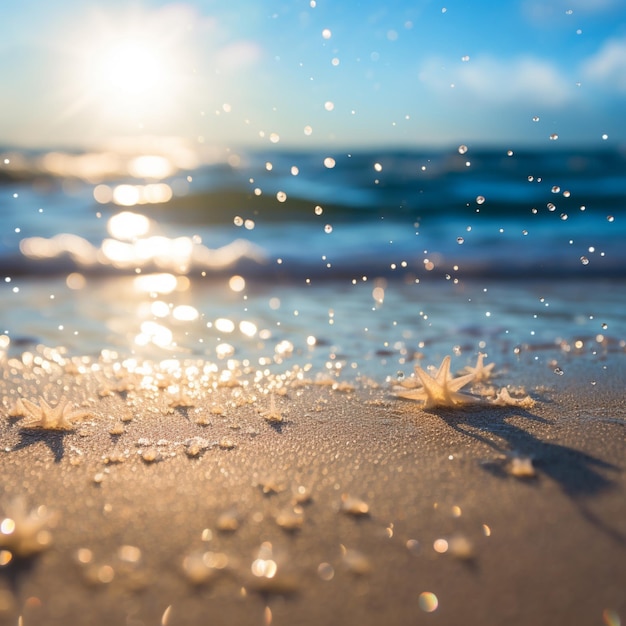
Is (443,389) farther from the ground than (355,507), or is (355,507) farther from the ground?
(443,389)

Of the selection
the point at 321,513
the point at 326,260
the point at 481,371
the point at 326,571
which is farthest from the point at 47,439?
the point at 326,260

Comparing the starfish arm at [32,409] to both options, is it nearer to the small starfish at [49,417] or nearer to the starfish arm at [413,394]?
the small starfish at [49,417]

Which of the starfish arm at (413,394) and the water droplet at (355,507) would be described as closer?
the water droplet at (355,507)

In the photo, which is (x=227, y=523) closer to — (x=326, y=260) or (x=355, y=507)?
(x=355, y=507)

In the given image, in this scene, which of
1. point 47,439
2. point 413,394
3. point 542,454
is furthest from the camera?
point 413,394

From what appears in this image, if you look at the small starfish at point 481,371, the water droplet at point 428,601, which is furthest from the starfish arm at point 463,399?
the water droplet at point 428,601

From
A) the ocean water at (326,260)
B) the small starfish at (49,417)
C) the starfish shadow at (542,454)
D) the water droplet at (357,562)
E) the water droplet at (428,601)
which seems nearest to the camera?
the water droplet at (428,601)

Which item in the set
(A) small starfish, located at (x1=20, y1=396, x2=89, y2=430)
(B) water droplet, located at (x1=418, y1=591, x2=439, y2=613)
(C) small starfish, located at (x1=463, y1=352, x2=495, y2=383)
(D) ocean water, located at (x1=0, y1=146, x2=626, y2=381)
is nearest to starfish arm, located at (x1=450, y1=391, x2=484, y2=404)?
(C) small starfish, located at (x1=463, y1=352, x2=495, y2=383)
